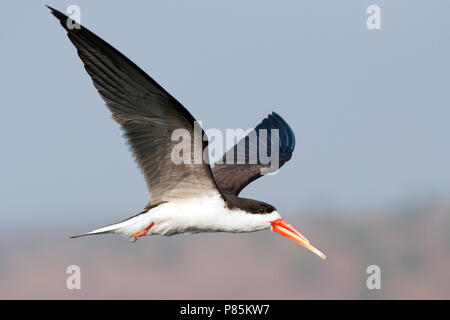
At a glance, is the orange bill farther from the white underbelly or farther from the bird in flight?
the white underbelly

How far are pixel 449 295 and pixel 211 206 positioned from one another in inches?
3100

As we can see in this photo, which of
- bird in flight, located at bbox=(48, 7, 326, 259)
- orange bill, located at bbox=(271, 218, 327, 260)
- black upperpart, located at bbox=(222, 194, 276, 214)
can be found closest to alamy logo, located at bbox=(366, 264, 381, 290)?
orange bill, located at bbox=(271, 218, 327, 260)

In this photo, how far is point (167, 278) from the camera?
101562 mm

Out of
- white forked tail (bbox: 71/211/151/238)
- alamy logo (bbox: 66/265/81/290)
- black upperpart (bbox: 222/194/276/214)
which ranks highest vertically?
black upperpart (bbox: 222/194/276/214)

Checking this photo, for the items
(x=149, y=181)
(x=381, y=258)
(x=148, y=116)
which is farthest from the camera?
(x=381, y=258)

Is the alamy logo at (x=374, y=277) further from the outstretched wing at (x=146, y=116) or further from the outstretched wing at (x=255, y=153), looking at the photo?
the outstretched wing at (x=146, y=116)

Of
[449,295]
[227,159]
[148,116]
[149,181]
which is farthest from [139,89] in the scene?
[449,295]

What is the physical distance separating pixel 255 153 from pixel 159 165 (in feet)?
14.8

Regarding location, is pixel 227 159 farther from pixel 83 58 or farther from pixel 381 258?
pixel 381 258

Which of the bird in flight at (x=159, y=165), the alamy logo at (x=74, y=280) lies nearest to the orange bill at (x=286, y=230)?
the bird in flight at (x=159, y=165)

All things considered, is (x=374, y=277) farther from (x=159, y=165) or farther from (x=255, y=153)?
(x=159, y=165)

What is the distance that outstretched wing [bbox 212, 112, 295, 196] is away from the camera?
1466 cm

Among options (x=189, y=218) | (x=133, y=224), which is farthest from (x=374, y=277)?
(x=133, y=224)

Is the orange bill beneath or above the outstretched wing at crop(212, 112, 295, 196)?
beneath
